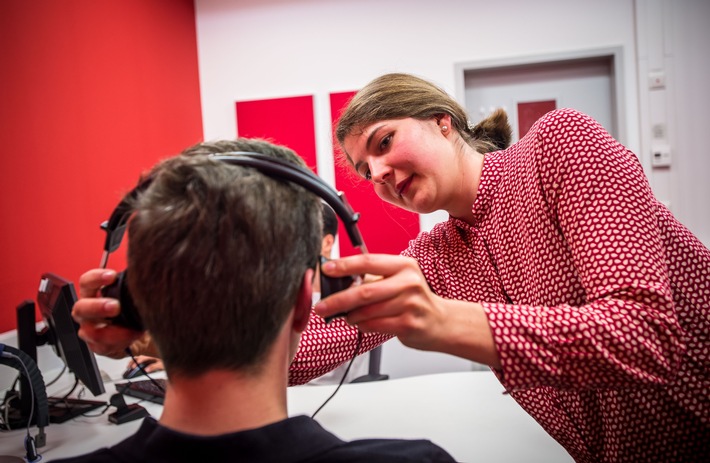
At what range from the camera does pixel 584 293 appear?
1027 mm

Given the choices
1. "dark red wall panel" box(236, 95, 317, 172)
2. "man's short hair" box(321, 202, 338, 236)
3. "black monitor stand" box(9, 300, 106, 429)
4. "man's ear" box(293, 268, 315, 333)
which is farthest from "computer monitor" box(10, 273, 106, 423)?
"dark red wall panel" box(236, 95, 317, 172)

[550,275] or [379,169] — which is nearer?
[550,275]

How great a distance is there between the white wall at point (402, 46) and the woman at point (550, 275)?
7.69 ft

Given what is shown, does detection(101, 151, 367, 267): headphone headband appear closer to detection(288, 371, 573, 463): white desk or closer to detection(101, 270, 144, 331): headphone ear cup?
detection(101, 270, 144, 331): headphone ear cup

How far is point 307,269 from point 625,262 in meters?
0.52

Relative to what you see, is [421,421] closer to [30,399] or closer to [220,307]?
[220,307]

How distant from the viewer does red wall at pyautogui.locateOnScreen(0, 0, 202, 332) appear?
219 cm

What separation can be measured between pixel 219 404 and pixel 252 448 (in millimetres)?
77

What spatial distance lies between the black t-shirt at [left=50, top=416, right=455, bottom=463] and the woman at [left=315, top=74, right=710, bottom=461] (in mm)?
172

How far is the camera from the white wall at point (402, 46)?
3.42 metres

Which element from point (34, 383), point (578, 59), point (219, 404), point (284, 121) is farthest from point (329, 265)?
point (578, 59)

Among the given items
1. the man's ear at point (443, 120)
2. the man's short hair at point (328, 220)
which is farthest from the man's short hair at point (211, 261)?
the man's ear at point (443, 120)

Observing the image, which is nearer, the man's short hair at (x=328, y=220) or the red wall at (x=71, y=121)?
the man's short hair at (x=328, y=220)

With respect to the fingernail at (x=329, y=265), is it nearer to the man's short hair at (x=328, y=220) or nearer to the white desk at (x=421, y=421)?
the man's short hair at (x=328, y=220)
